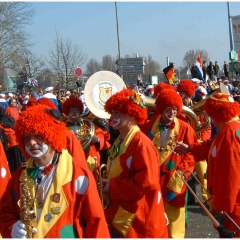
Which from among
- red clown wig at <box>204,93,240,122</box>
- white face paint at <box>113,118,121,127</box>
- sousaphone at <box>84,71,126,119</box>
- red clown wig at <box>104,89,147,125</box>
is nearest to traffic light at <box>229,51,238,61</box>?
sousaphone at <box>84,71,126,119</box>

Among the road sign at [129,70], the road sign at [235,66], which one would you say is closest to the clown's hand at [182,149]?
the road sign at [129,70]

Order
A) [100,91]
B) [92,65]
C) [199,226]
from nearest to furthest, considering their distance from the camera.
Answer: [199,226]
[100,91]
[92,65]

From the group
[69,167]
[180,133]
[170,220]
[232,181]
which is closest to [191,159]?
[180,133]

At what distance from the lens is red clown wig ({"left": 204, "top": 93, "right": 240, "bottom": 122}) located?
14.1 feet

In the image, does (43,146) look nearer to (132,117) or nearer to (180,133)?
(132,117)

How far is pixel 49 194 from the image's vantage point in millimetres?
2887

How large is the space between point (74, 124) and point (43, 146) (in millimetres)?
4134

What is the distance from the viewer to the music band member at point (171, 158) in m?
5.67

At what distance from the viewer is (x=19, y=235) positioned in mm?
2816

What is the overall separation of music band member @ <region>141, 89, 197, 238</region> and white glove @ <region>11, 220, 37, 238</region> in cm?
293

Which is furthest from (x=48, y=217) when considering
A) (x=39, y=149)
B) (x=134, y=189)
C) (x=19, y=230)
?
(x=134, y=189)

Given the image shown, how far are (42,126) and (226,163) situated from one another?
1771mm

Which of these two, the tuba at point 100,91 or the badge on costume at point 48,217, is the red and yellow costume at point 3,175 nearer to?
the badge on costume at point 48,217

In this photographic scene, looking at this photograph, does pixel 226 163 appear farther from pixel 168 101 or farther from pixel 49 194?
pixel 168 101
